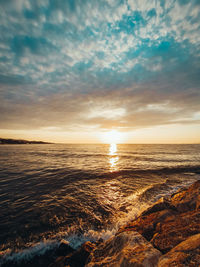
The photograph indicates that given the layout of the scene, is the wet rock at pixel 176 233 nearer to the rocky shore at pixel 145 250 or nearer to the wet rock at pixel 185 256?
the rocky shore at pixel 145 250

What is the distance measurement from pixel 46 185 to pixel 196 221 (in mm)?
10833

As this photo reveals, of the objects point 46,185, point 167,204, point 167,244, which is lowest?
point 46,185

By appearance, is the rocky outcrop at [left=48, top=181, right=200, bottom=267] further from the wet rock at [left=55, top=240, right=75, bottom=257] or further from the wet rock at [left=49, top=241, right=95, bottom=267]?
the wet rock at [left=55, top=240, right=75, bottom=257]

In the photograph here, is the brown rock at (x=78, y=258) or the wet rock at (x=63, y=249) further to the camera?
the wet rock at (x=63, y=249)

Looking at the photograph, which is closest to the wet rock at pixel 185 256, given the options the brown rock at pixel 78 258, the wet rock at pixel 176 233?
the wet rock at pixel 176 233

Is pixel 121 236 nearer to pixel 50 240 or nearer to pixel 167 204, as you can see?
pixel 50 240

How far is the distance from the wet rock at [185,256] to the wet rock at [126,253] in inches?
11.1

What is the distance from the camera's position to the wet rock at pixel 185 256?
2066 mm

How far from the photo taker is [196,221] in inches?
140

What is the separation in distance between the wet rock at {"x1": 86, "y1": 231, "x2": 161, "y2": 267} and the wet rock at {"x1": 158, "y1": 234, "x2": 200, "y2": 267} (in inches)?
11.1

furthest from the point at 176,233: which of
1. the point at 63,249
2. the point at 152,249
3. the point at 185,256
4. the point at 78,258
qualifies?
the point at 63,249

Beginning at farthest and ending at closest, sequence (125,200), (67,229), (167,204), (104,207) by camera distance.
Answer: (125,200), (104,207), (167,204), (67,229)

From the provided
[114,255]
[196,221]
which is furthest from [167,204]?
[114,255]

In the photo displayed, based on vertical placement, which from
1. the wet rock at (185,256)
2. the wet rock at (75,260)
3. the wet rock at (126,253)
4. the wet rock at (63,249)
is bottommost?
the wet rock at (63,249)
